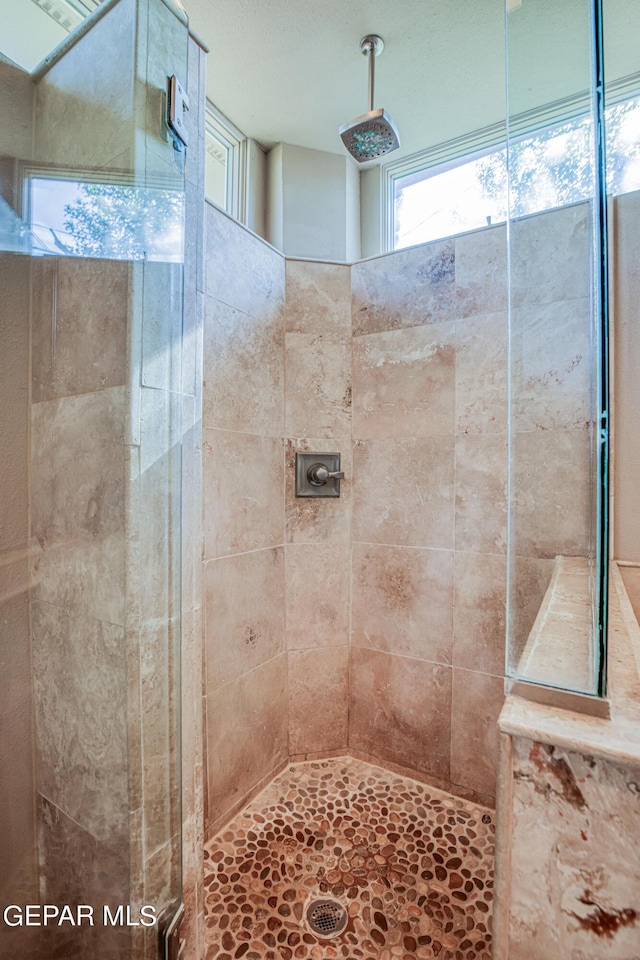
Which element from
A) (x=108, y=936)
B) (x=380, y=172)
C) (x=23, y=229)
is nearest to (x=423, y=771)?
(x=108, y=936)

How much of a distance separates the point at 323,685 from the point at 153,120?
1.93m

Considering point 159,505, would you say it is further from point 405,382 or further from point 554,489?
point 405,382

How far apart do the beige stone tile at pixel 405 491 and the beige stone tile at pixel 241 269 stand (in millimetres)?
683

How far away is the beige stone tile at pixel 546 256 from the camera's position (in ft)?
2.92

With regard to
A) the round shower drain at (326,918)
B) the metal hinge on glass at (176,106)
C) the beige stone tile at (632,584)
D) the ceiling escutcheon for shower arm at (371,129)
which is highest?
the ceiling escutcheon for shower arm at (371,129)

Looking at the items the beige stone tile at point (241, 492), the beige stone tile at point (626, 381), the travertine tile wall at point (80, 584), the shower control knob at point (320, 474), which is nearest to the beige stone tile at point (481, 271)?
the beige stone tile at point (626, 381)

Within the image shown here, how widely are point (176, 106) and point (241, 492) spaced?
108 cm

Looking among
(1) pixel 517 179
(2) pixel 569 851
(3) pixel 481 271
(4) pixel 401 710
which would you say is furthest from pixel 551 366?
(4) pixel 401 710

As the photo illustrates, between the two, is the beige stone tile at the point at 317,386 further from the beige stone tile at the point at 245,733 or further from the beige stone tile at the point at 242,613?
the beige stone tile at the point at 245,733

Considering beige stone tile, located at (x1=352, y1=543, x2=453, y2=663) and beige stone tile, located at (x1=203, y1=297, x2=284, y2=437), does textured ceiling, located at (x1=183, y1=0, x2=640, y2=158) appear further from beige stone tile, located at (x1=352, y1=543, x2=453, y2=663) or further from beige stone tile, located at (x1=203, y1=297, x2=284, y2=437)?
beige stone tile, located at (x1=352, y1=543, x2=453, y2=663)

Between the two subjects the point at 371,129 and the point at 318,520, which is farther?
the point at 318,520

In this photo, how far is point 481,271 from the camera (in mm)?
1652

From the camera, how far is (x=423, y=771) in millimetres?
1762

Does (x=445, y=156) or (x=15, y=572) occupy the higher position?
(x=445, y=156)
